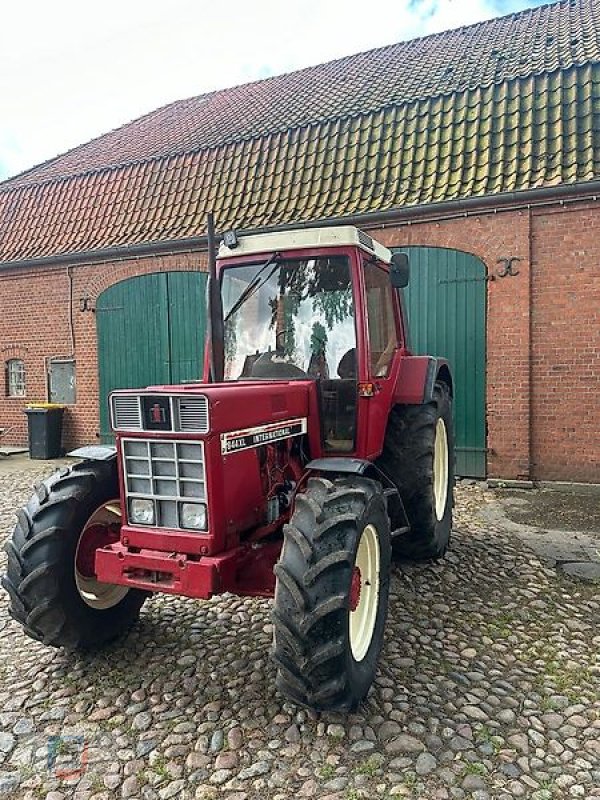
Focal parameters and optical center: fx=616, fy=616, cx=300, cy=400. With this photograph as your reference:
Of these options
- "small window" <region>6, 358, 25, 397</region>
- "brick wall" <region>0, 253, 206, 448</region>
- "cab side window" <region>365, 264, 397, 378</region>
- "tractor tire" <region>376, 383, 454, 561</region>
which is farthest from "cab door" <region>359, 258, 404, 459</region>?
"small window" <region>6, 358, 25, 397</region>

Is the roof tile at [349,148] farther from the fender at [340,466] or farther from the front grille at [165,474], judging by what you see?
the front grille at [165,474]

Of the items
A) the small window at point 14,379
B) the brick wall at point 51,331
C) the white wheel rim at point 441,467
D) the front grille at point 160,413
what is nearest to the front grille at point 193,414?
the front grille at point 160,413

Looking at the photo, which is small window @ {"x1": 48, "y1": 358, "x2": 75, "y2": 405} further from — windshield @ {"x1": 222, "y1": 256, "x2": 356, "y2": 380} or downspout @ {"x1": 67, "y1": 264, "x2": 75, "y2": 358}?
windshield @ {"x1": 222, "y1": 256, "x2": 356, "y2": 380}

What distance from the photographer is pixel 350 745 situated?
2643mm

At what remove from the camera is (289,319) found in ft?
13.0

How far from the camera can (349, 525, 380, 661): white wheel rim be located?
9.89ft

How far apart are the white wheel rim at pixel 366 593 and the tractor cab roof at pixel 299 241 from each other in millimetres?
1807

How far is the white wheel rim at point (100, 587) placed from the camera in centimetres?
339

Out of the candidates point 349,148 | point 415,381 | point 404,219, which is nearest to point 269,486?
point 415,381

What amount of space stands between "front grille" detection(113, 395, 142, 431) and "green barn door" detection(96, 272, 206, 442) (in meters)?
6.81

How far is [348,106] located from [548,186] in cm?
412

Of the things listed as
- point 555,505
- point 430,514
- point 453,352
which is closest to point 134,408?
point 430,514

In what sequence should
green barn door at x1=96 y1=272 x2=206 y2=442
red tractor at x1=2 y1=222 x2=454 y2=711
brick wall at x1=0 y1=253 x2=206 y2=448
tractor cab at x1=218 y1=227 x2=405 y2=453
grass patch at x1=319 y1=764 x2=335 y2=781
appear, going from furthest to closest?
brick wall at x1=0 y1=253 x2=206 y2=448 → green barn door at x1=96 y1=272 x2=206 y2=442 → tractor cab at x1=218 y1=227 x2=405 y2=453 → red tractor at x1=2 y1=222 x2=454 y2=711 → grass patch at x1=319 y1=764 x2=335 y2=781

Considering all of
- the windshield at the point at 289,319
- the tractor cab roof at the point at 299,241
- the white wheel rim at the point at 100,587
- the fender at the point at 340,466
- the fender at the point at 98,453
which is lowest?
the white wheel rim at the point at 100,587
